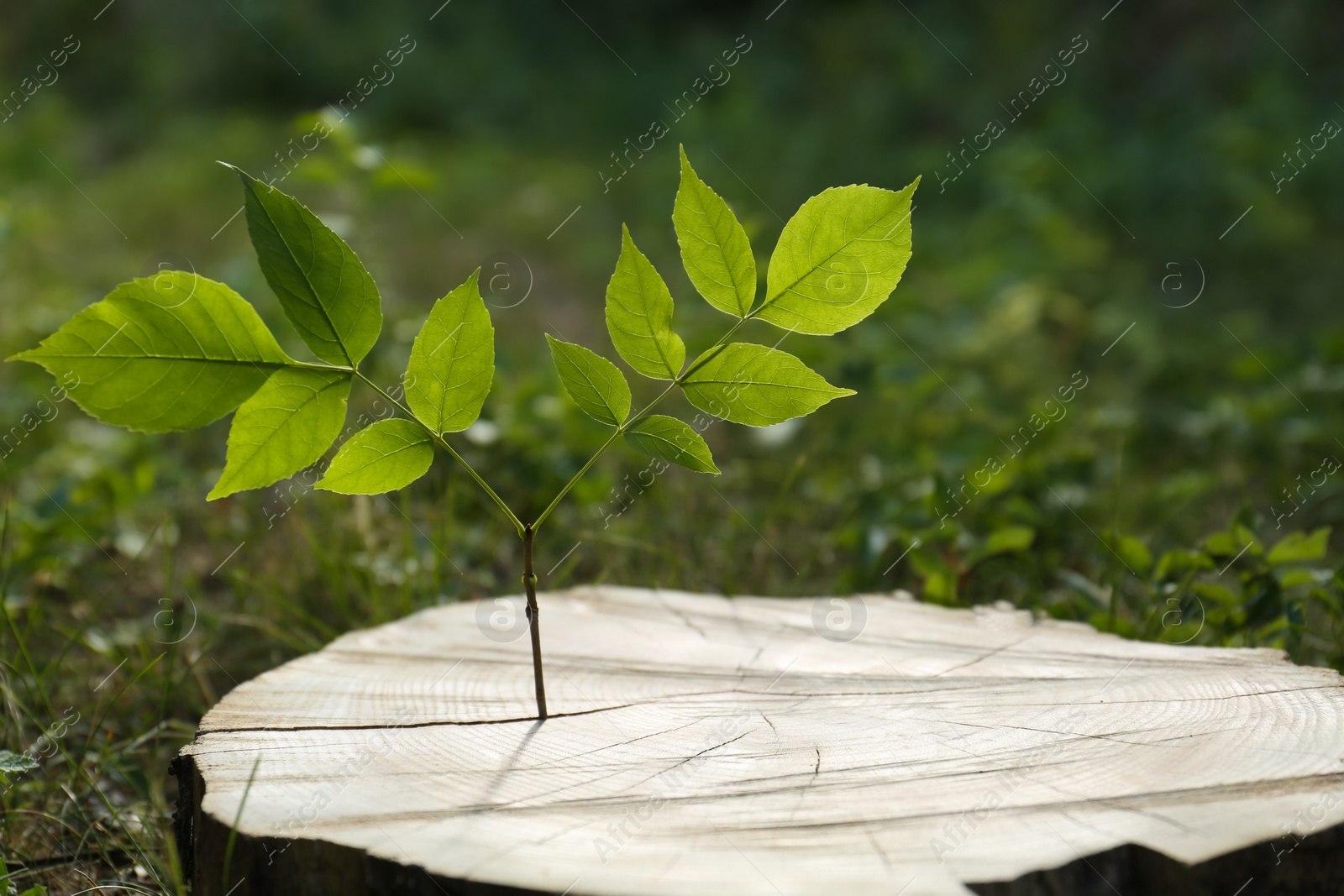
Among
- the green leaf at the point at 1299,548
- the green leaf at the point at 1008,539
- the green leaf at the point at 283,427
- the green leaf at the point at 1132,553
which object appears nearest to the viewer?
the green leaf at the point at 283,427

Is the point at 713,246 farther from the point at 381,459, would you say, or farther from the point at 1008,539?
the point at 1008,539

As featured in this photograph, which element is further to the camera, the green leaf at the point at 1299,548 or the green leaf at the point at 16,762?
the green leaf at the point at 1299,548

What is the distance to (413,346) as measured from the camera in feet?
2.90

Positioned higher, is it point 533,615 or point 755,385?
point 755,385

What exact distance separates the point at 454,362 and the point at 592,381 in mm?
128

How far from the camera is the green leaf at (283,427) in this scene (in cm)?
87

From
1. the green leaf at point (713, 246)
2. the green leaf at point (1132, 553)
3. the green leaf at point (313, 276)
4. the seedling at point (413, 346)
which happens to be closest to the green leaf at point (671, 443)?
the seedling at point (413, 346)

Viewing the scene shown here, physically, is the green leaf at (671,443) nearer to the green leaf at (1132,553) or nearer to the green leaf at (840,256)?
the green leaf at (840,256)

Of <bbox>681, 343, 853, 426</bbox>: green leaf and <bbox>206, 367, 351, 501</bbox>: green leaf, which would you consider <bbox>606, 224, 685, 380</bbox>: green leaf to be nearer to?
<bbox>681, 343, 853, 426</bbox>: green leaf

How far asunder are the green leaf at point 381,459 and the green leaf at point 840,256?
0.35 m

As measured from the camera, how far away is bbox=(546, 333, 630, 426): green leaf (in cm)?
96

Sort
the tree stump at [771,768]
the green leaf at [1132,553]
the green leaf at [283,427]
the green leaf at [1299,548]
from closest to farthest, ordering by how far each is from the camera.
A: the tree stump at [771,768] < the green leaf at [283,427] < the green leaf at [1299,548] < the green leaf at [1132,553]

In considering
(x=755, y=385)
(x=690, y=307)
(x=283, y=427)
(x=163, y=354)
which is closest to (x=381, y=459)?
(x=283, y=427)

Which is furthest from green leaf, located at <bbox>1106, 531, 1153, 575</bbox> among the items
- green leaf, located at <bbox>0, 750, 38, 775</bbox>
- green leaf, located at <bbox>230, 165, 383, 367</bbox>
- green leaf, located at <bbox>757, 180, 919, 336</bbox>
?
green leaf, located at <bbox>0, 750, 38, 775</bbox>
